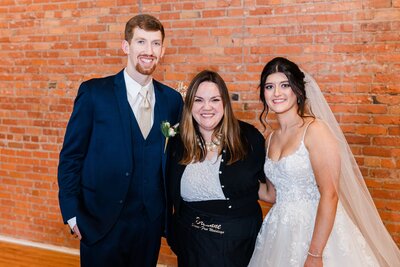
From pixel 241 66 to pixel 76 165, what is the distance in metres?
1.72

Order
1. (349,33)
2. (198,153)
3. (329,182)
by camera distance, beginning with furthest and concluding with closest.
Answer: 1. (349,33)
2. (198,153)
3. (329,182)

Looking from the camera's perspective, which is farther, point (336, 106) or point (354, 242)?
point (336, 106)

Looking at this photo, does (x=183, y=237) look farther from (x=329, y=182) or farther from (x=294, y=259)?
(x=329, y=182)

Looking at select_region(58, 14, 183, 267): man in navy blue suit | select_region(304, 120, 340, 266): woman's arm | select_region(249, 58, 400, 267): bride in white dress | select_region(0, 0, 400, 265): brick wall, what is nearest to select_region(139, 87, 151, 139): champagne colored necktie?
select_region(58, 14, 183, 267): man in navy blue suit

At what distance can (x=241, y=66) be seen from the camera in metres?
3.51

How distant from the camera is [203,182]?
7.36 ft

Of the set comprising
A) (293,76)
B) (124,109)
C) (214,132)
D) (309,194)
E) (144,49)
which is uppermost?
(144,49)

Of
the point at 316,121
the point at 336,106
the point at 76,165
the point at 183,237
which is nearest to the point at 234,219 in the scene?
the point at 183,237

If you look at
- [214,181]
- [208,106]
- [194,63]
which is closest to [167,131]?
[208,106]

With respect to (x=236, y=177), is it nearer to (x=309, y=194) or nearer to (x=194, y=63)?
(x=309, y=194)

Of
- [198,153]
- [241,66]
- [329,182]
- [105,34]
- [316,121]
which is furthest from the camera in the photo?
[105,34]

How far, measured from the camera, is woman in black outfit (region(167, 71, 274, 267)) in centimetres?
221

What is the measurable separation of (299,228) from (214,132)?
691mm

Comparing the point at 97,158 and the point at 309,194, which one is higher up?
the point at 97,158
